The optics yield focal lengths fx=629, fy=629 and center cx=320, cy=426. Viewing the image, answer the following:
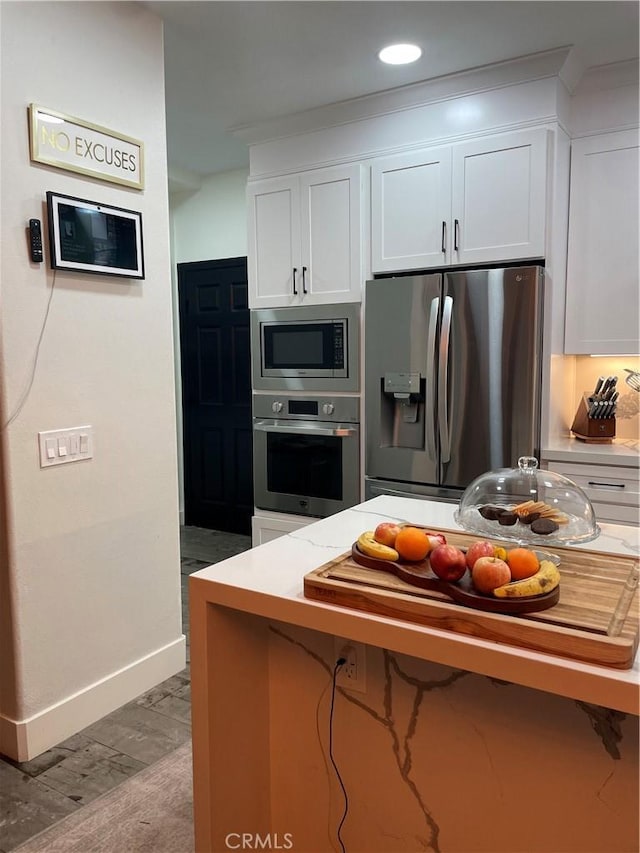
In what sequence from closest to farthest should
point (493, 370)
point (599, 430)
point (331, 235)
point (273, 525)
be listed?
point (493, 370)
point (599, 430)
point (331, 235)
point (273, 525)

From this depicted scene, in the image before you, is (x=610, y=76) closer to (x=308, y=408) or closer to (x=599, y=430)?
(x=599, y=430)

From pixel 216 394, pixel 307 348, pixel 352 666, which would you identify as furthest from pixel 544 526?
pixel 216 394

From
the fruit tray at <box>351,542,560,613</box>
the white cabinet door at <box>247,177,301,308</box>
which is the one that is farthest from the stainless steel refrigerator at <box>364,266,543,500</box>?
the fruit tray at <box>351,542,560,613</box>

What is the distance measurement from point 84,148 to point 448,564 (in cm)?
191

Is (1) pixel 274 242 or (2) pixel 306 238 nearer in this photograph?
(2) pixel 306 238

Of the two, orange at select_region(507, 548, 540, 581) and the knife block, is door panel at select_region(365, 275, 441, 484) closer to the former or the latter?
the knife block

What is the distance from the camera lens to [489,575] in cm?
107

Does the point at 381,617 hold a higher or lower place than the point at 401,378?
lower

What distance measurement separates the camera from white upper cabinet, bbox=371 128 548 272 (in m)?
2.79

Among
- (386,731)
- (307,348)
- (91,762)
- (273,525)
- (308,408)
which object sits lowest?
(91,762)

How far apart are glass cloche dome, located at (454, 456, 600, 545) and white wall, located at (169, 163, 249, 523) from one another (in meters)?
3.56

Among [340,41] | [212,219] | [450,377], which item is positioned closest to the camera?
[340,41]

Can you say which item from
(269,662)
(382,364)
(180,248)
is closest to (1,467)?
(269,662)

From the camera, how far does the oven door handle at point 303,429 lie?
11.0ft
